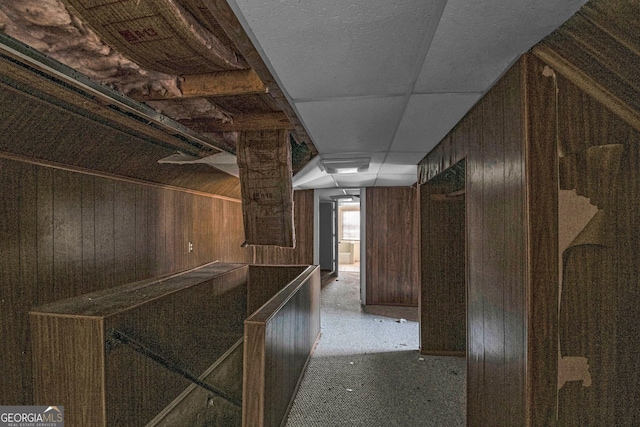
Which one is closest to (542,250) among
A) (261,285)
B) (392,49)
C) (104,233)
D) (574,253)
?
(574,253)

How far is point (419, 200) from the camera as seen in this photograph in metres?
3.21

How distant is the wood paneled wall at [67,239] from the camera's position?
177 centimetres

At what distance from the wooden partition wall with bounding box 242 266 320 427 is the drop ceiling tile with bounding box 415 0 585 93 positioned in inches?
59.6

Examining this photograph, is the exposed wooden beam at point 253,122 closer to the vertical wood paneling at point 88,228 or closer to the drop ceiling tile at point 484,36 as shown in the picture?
the vertical wood paneling at point 88,228

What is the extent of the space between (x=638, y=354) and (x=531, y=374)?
1.12ft

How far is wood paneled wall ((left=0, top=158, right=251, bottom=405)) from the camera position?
1.77 meters

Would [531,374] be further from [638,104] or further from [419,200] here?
[419,200]

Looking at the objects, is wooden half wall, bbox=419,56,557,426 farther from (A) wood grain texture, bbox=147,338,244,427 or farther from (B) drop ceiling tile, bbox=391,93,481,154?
(A) wood grain texture, bbox=147,338,244,427

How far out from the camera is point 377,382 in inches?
105

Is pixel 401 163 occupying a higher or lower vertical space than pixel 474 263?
higher

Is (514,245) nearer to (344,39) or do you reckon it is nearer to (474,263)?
(474,263)

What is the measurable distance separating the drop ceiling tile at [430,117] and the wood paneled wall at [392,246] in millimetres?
2574

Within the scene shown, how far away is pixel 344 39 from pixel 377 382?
2631mm

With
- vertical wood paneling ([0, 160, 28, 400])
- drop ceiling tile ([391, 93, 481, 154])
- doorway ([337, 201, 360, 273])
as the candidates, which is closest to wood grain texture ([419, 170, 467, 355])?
drop ceiling tile ([391, 93, 481, 154])
